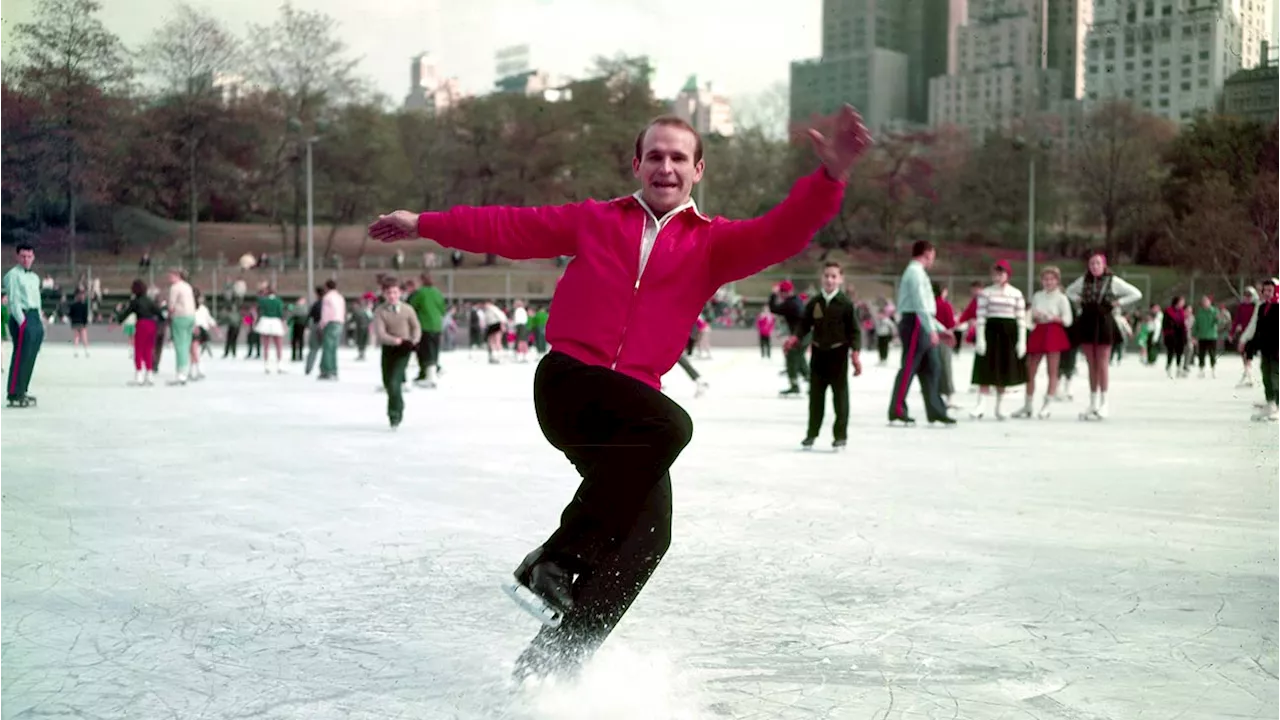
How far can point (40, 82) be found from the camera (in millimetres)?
4461

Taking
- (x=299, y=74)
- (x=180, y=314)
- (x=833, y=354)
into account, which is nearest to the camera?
(x=833, y=354)

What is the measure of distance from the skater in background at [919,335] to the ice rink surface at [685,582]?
1.39 meters

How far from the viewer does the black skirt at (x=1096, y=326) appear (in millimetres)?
11633

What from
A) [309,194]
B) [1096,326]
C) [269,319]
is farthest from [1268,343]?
[309,194]

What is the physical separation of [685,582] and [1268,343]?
590 cm

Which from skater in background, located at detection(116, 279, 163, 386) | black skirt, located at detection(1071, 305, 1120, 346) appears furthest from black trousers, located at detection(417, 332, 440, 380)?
black skirt, located at detection(1071, 305, 1120, 346)

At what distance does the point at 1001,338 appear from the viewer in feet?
39.0

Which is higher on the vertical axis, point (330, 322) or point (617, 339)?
point (617, 339)

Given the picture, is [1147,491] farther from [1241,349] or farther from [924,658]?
[1241,349]

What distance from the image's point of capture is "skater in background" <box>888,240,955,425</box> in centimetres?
1074

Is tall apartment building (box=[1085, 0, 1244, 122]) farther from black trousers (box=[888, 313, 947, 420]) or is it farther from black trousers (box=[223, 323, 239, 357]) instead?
black trousers (box=[223, 323, 239, 357])

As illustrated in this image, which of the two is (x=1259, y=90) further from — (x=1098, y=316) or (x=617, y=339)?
(x=1098, y=316)

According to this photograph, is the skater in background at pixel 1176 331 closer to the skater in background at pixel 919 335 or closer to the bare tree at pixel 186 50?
the skater in background at pixel 919 335

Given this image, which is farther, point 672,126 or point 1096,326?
point 1096,326
